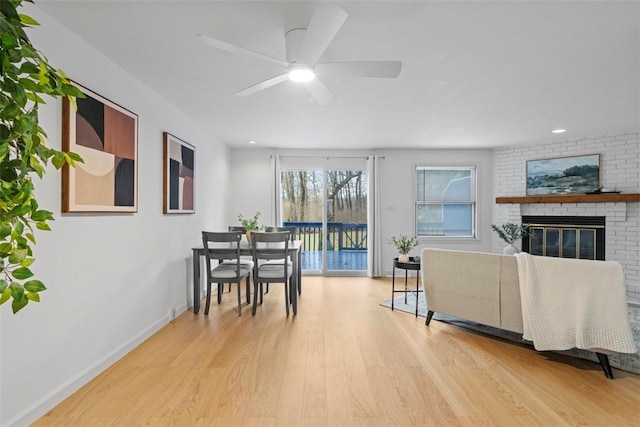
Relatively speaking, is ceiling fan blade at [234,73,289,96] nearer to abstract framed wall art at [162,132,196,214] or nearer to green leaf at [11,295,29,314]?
abstract framed wall art at [162,132,196,214]

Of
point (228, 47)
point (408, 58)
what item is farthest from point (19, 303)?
point (408, 58)

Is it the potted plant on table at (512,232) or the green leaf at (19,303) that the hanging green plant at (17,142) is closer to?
the green leaf at (19,303)

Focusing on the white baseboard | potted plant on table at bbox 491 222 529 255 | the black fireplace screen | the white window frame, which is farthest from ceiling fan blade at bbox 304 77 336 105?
the black fireplace screen

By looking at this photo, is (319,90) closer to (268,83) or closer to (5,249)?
(268,83)

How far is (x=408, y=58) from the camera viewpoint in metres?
2.43

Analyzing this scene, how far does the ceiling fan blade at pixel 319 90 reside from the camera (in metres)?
2.36

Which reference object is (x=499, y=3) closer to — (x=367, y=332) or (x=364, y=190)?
(x=367, y=332)

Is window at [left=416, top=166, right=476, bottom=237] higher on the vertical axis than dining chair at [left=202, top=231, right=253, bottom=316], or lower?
higher

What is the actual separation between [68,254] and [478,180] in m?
6.04

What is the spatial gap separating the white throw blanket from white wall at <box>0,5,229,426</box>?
3.19 m

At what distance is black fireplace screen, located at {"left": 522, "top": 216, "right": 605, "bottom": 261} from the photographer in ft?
16.3

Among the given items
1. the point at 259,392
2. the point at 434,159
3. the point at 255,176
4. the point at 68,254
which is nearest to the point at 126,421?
the point at 259,392

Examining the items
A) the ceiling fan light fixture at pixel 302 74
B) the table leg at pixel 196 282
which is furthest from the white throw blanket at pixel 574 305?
the table leg at pixel 196 282

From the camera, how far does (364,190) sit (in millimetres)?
6055
